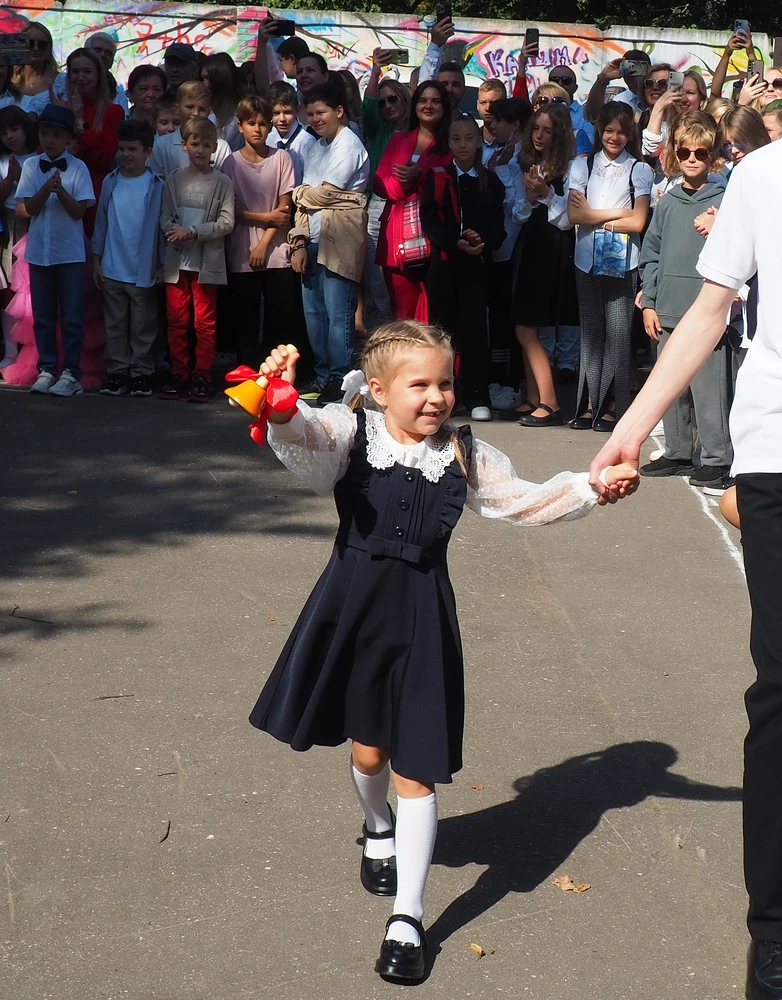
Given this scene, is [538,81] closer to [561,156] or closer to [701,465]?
[561,156]

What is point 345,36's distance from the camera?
19078 mm

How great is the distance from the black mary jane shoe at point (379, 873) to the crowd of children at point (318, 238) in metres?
5.04

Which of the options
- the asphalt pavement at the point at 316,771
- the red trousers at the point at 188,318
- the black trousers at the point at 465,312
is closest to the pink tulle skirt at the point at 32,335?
the red trousers at the point at 188,318

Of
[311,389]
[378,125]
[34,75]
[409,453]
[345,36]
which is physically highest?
[345,36]

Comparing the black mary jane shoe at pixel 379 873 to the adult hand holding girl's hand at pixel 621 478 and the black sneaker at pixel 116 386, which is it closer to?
the adult hand holding girl's hand at pixel 621 478

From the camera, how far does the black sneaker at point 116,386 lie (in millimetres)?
9047

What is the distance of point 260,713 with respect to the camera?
330cm

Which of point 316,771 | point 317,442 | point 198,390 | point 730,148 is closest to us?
point 317,442

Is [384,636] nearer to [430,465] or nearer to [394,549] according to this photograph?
[394,549]

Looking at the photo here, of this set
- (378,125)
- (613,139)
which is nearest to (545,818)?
(613,139)

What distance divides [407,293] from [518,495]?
5.77 metres

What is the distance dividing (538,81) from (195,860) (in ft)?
54.4

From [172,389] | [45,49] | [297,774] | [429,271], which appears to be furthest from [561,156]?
[297,774]

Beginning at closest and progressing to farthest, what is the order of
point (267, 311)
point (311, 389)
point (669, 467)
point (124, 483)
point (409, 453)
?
point (409, 453), point (124, 483), point (669, 467), point (311, 389), point (267, 311)
